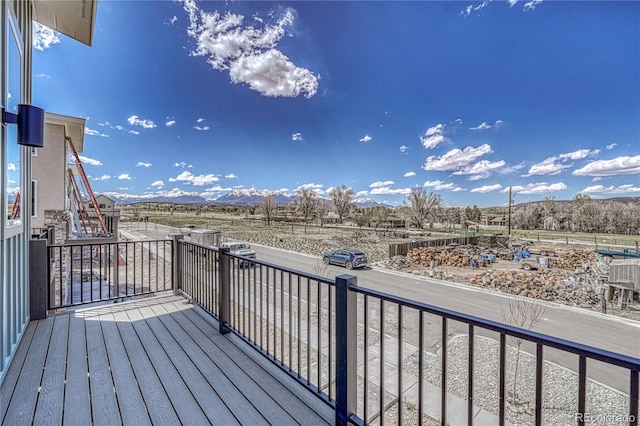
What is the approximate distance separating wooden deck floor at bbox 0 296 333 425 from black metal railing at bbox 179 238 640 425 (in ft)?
0.62

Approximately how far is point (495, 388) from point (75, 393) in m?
5.04

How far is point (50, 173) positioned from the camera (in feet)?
26.2

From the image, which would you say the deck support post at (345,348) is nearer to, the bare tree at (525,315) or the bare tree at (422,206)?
the bare tree at (525,315)

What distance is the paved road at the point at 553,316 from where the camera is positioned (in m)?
4.99

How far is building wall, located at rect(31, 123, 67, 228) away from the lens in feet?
25.0

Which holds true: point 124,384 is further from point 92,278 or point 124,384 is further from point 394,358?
point 92,278

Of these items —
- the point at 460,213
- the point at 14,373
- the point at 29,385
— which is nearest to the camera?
the point at 29,385

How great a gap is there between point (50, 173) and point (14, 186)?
306 inches

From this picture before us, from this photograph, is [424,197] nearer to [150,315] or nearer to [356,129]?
[356,129]

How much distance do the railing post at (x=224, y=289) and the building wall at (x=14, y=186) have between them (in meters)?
1.51

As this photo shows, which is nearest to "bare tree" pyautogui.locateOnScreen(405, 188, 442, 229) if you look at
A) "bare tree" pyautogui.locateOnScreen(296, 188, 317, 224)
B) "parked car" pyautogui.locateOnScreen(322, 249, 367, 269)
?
"bare tree" pyautogui.locateOnScreen(296, 188, 317, 224)

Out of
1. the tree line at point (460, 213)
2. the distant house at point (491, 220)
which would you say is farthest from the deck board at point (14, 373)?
the distant house at point (491, 220)

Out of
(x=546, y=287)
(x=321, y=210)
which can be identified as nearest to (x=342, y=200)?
(x=321, y=210)

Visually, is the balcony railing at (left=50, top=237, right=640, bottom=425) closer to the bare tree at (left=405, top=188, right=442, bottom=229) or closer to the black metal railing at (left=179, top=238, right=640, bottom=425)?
the black metal railing at (left=179, top=238, right=640, bottom=425)
